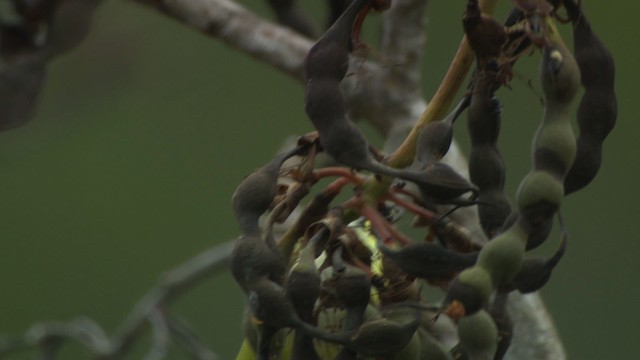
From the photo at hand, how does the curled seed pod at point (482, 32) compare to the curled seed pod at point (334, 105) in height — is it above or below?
above

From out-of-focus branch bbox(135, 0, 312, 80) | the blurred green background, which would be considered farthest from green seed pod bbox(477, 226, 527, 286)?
the blurred green background

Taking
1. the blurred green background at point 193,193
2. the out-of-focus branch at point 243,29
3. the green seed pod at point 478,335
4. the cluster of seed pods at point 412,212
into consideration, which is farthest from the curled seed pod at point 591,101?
the blurred green background at point 193,193

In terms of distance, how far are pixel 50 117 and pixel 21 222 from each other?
7.19 feet

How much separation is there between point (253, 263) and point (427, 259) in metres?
0.10

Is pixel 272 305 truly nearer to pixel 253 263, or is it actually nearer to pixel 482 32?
pixel 253 263

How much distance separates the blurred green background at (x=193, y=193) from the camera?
3.59 metres

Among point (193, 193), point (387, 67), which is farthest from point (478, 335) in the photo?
point (193, 193)

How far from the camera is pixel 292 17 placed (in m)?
1.96

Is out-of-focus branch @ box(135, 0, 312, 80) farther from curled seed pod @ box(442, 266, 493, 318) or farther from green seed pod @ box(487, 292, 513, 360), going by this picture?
curled seed pod @ box(442, 266, 493, 318)

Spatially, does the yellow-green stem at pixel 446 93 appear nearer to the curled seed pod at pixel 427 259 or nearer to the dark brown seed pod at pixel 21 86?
the curled seed pod at pixel 427 259

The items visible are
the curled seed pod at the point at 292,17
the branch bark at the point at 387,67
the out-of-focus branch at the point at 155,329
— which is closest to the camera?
the branch bark at the point at 387,67

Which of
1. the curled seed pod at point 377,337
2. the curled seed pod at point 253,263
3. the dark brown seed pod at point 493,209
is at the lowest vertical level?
the curled seed pod at point 377,337

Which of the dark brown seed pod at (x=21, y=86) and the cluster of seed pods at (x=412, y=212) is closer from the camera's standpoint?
the cluster of seed pods at (x=412, y=212)

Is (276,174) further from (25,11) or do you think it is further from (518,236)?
(25,11)
